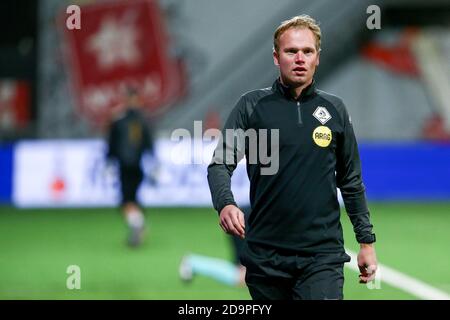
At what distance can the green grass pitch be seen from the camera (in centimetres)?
970

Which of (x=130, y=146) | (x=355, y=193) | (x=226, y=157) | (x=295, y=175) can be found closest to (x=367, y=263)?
(x=355, y=193)

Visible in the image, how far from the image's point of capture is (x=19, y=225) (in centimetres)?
1586

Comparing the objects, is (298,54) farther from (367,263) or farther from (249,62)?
(249,62)

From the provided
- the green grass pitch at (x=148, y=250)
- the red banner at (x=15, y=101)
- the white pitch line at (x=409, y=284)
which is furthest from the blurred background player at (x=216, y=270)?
the red banner at (x=15, y=101)

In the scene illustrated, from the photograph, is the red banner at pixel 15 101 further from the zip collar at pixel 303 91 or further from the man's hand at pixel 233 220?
the man's hand at pixel 233 220

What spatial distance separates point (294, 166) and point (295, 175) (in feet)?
0.16

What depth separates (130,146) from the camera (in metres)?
13.6

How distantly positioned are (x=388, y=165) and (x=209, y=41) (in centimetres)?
799

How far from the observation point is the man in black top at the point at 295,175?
5.22 metres

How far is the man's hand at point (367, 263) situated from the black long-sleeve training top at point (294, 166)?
50 mm

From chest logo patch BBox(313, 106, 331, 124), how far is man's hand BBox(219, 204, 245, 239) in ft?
2.28

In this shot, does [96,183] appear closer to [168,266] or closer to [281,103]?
[168,266]

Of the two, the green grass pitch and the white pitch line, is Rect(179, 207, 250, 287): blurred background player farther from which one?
the white pitch line

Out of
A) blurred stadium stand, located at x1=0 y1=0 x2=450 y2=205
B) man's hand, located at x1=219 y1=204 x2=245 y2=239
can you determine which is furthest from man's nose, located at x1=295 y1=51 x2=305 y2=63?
blurred stadium stand, located at x1=0 y1=0 x2=450 y2=205
